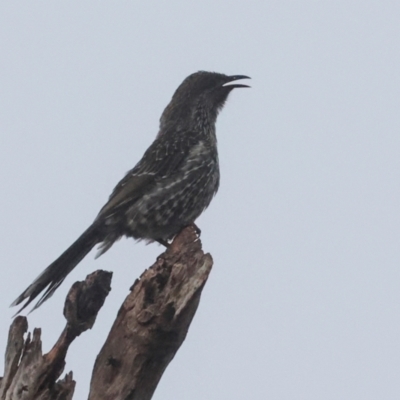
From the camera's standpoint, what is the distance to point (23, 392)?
175 inches

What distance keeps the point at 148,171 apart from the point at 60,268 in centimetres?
158

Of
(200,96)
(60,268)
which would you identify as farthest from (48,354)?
(200,96)

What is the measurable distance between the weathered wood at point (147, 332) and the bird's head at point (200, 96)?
413 cm

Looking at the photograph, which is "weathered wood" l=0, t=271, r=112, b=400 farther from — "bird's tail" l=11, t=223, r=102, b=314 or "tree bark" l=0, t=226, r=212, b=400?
"bird's tail" l=11, t=223, r=102, b=314

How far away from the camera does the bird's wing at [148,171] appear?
24.7ft

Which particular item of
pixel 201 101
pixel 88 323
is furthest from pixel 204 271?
pixel 201 101

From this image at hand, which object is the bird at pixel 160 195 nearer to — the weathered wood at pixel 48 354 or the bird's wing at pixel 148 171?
the bird's wing at pixel 148 171

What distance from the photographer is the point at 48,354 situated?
4.54 m

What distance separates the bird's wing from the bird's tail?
0.30m

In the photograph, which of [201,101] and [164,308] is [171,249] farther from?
[201,101]

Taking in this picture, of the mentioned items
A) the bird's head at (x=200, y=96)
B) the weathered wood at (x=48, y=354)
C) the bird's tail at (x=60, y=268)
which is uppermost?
the bird's head at (x=200, y=96)

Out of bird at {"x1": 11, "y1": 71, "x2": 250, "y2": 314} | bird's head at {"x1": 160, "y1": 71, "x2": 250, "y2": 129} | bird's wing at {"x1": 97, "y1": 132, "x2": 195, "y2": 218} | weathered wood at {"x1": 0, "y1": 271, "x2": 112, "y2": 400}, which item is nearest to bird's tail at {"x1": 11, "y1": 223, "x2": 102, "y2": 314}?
bird at {"x1": 11, "y1": 71, "x2": 250, "y2": 314}

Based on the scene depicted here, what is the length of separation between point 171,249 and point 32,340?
45.6 inches

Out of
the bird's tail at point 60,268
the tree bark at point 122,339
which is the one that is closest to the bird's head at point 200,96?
the bird's tail at point 60,268
